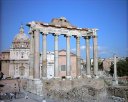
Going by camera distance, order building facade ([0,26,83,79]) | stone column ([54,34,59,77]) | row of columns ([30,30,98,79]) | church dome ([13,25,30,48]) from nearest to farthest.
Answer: row of columns ([30,30,98,79]) → stone column ([54,34,59,77]) → building facade ([0,26,83,79]) → church dome ([13,25,30,48])

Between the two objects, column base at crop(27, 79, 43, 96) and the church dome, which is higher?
the church dome

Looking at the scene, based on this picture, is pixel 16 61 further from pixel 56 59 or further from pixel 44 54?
pixel 44 54

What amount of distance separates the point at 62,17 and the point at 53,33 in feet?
6.92

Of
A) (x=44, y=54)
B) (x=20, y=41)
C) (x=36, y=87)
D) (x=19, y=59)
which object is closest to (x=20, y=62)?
(x=19, y=59)

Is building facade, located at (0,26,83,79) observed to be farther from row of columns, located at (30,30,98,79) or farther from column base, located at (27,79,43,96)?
column base, located at (27,79,43,96)

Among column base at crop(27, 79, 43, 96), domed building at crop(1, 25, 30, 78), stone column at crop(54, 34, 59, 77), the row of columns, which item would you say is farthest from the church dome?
column base at crop(27, 79, 43, 96)

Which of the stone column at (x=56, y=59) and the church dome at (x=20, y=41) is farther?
the church dome at (x=20, y=41)

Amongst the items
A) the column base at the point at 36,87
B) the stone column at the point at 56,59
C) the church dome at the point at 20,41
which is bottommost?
the column base at the point at 36,87

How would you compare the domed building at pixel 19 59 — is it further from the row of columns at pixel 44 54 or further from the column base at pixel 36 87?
the column base at pixel 36 87

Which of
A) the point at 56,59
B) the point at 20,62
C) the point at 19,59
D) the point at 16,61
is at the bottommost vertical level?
the point at 56,59

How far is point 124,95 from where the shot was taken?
55.7 ft

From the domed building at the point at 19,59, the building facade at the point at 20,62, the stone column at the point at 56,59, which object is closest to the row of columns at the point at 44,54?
the stone column at the point at 56,59

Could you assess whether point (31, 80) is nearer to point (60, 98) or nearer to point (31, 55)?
point (31, 55)

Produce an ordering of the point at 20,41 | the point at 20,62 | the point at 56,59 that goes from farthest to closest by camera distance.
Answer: the point at 20,41, the point at 20,62, the point at 56,59
